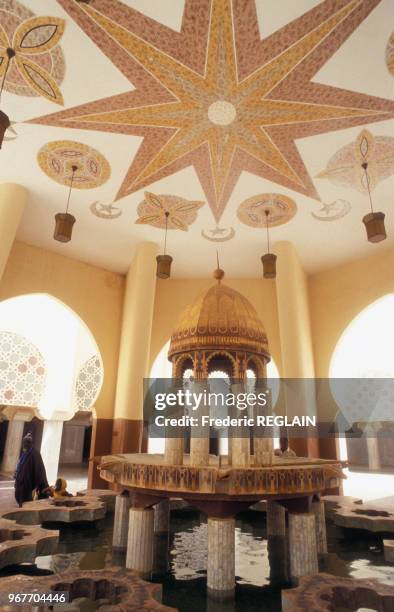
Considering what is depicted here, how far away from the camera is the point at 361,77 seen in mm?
4637

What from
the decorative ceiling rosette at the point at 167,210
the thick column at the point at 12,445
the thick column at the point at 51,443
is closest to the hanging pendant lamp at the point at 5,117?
the decorative ceiling rosette at the point at 167,210

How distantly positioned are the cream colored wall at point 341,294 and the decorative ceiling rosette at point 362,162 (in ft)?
7.87

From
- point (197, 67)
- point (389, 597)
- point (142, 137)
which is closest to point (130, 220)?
point (142, 137)

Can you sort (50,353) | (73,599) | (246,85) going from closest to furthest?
(73,599) → (246,85) → (50,353)

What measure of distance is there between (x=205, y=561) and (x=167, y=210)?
534 cm

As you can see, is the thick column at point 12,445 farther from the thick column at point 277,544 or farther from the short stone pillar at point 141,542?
the short stone pillar at point 141,542

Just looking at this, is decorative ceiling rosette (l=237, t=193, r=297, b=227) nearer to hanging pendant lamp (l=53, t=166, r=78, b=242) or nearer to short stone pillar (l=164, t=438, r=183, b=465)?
hanging pendant lamp (l=53, t=166, r=78, b=242)

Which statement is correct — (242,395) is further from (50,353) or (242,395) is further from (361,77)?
(50,353)

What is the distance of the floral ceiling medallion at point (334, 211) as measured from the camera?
694 centimetres

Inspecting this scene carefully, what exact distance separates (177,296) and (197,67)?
6.02 meters

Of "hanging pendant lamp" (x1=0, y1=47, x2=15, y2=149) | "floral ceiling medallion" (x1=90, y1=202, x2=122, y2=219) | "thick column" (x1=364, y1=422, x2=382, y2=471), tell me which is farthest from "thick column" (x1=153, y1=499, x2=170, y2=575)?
"thick column" (x1=364, y1=422, x2=382, y2=471)

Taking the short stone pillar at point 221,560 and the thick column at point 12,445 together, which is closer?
the short stone pillar at point 221,560

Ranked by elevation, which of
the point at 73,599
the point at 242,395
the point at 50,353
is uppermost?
the point at 50,353

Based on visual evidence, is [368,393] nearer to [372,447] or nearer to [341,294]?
[372,447]
